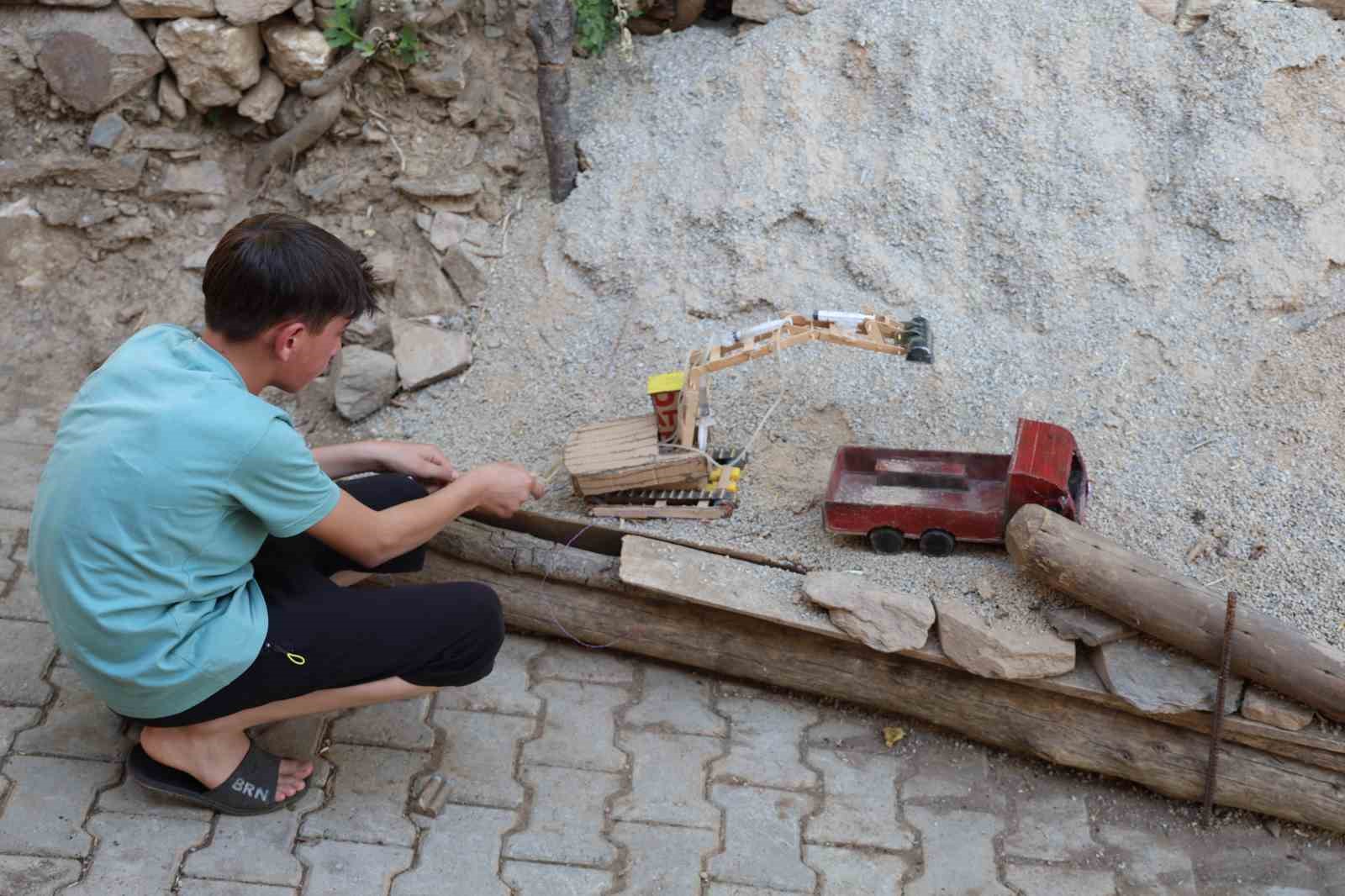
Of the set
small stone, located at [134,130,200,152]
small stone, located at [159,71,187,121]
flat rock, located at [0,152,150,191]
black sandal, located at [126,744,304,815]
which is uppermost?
small stone, located at [159,71,187,121]

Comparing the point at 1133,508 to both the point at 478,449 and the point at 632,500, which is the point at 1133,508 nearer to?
the point at 632,500

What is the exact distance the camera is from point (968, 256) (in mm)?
4066

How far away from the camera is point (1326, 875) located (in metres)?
2.96

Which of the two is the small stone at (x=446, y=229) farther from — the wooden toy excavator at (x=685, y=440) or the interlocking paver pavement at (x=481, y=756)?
the interlocking paver pavement at (x=481, y=756)

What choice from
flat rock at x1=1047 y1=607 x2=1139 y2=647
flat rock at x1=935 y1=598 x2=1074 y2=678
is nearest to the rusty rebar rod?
flat rock at x1=1047 y1=607 x2=1139 y2=647

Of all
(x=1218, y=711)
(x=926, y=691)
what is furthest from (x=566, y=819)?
(x=1218, y=711)

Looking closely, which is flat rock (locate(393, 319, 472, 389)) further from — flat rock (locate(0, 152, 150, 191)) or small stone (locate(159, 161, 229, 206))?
flat rock (locate(0, 152, 150, 191))

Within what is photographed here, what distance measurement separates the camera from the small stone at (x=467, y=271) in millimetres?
4438

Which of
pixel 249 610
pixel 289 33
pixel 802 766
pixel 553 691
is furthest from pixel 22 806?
pixel 289 33

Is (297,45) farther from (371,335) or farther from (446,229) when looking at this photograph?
(371,335)

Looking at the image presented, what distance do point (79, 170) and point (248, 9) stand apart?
0.87 meters

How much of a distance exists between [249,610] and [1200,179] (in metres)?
3.07

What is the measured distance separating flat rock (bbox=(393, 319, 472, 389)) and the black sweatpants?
125 centimetres

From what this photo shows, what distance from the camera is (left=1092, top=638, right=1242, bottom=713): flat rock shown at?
2914 mm
